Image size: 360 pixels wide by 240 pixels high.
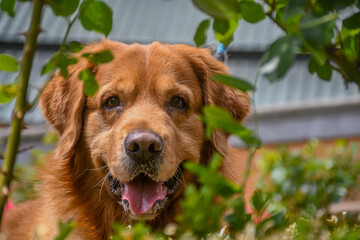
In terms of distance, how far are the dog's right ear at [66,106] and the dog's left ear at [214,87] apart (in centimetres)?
76

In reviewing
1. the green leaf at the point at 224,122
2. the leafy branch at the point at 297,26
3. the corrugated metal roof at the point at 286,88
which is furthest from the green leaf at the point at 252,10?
the corrugated metal roof at the point at 286,88

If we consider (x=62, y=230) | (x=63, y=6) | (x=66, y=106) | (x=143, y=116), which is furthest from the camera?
(x=66, y=106)

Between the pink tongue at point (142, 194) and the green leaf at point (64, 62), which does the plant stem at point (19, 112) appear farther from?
the pink tongue at point (142, 194)

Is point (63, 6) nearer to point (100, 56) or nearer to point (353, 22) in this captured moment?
point (100, 56)

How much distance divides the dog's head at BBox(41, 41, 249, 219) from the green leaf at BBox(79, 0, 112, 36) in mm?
1410

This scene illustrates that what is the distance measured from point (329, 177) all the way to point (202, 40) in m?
4.41

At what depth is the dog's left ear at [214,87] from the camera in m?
3.93

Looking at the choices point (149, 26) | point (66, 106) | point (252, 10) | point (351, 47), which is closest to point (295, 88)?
point (149, 26)

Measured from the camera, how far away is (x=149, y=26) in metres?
8.54

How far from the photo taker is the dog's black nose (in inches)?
123

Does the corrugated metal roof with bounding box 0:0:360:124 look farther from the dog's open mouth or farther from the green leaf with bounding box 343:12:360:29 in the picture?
the green leaf with bounding box 343:12:360:29

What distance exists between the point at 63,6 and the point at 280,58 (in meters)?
0.71

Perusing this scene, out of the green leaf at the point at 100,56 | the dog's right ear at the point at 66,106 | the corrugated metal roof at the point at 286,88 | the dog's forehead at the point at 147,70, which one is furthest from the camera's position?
the corrugated metal roof at the point at 286,88

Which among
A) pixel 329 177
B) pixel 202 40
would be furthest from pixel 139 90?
pixel 329 177
